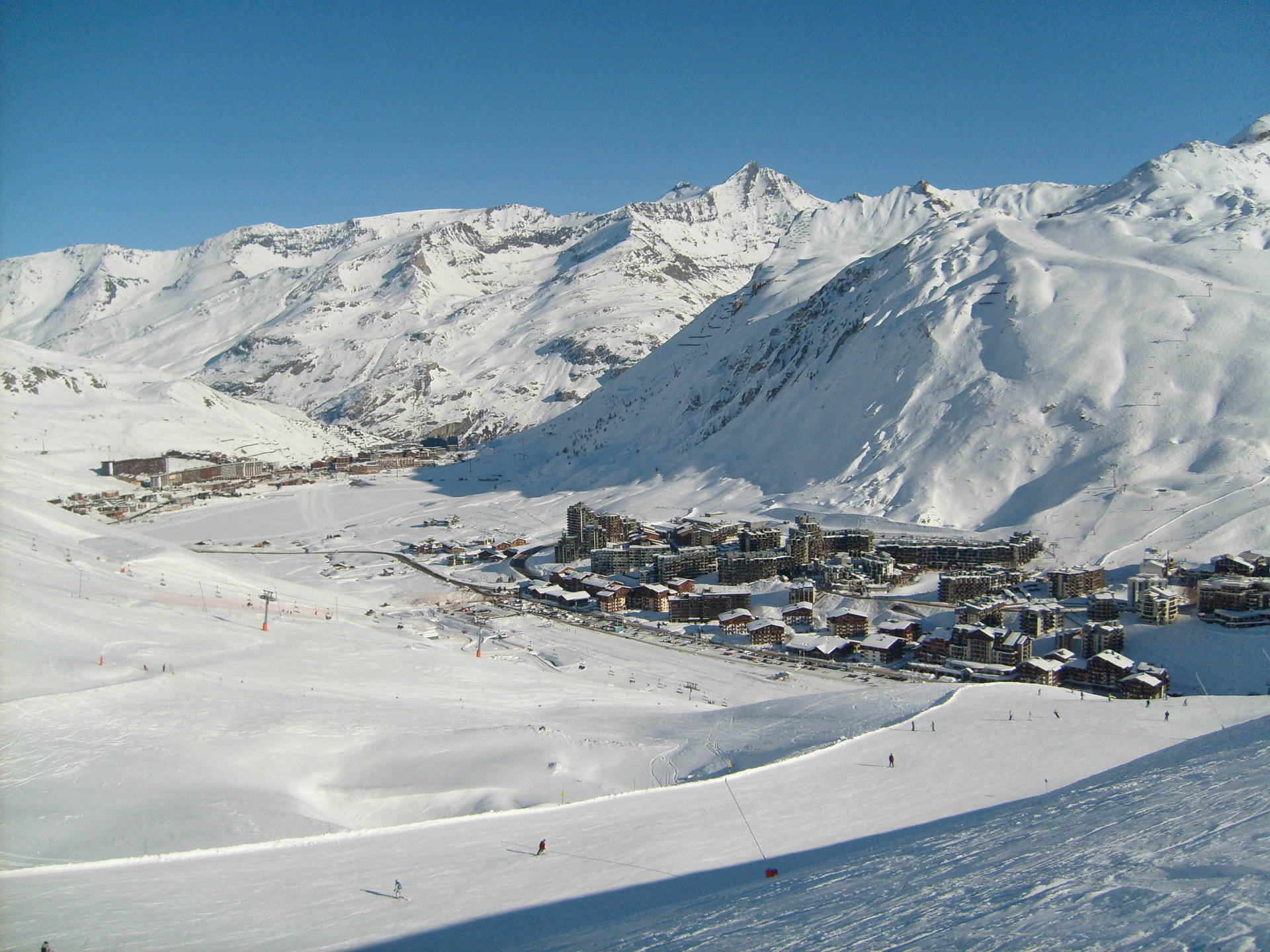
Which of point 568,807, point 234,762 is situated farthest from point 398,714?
point 568,807

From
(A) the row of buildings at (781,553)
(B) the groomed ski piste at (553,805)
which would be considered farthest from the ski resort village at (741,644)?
(A) the row of buildings at (781,553)

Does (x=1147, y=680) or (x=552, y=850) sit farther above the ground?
(x=552, y=850)

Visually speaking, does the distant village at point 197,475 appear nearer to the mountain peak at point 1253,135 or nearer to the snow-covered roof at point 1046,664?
the snow-covered roof at point 1046,664

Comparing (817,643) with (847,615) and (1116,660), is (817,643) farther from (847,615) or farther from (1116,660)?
(1116,660)

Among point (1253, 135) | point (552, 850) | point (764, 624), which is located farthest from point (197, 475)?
point (1253, 135)

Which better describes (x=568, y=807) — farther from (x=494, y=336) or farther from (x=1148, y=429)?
(x=494, y=336)

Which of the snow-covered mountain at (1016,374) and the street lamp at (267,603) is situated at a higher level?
the snow-covered mountain at (1016,374)
